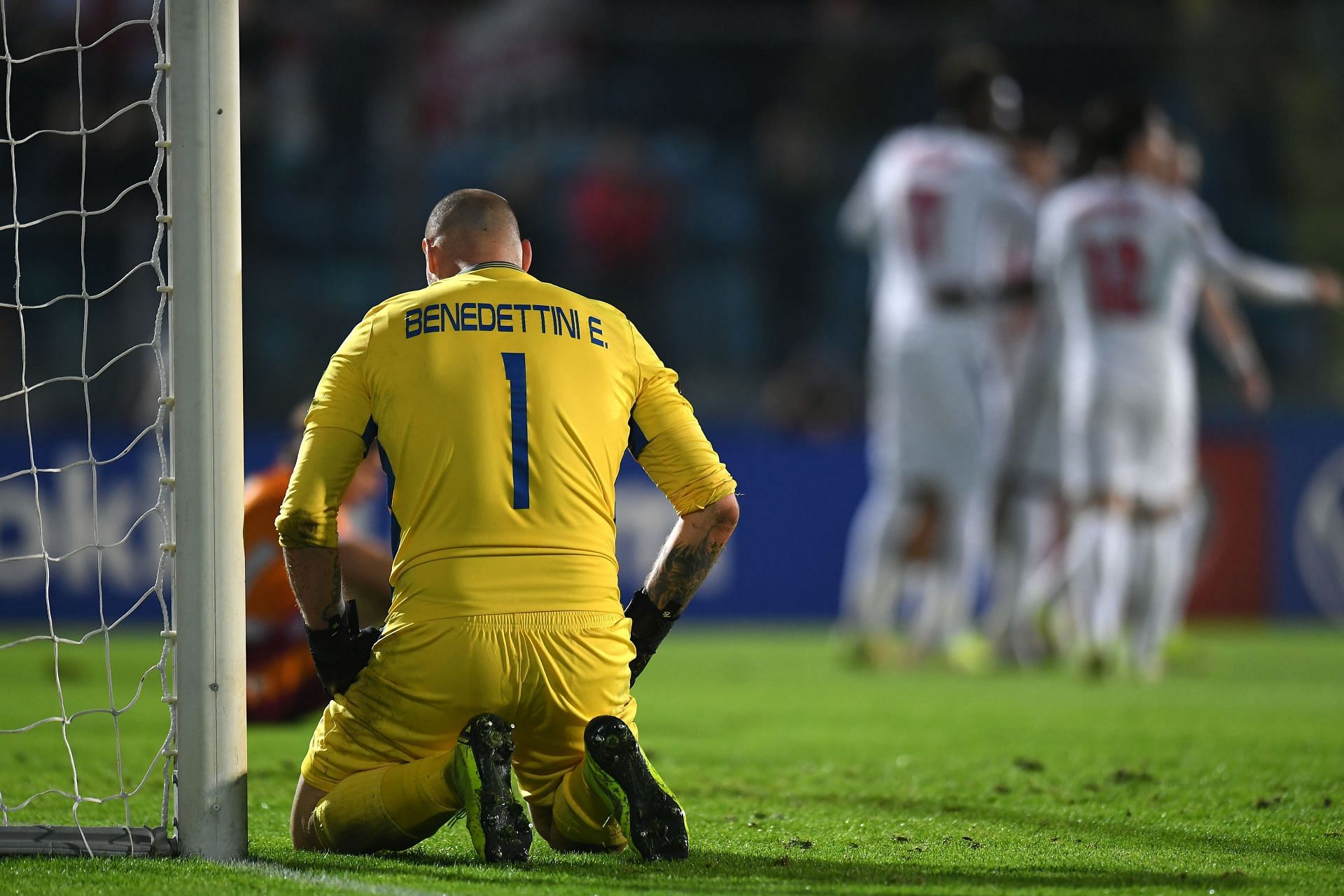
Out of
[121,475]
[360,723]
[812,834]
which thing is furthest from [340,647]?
[121,475]

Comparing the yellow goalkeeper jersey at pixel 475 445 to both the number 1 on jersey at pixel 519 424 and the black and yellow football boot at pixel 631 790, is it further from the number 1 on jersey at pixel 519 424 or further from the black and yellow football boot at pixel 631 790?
the black and yellow football boot at pixel 631 790

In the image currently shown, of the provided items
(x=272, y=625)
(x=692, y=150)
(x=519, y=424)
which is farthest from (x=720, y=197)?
(x=519, y=424)

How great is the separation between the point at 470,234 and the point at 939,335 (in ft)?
19.1

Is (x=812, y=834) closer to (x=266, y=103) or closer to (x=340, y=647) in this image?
(x=340, y=647)

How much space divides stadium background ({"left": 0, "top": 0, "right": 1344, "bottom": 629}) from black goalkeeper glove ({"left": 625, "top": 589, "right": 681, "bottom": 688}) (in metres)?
7.61

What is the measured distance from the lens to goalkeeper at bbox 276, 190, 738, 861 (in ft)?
10.9

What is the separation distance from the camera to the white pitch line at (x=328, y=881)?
298cm

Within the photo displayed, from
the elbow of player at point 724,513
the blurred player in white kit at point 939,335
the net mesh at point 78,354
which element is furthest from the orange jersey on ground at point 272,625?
the blurred player in white kit at point 939,335

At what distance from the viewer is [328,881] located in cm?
312

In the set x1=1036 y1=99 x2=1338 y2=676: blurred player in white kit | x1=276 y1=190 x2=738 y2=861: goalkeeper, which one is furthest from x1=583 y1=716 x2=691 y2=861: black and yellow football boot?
x1=1036 y1=99 x2=1338 y2=676: blurred player in white kit

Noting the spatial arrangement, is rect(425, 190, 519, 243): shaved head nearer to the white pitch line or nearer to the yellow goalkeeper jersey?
the yellow goalkeeper jersey

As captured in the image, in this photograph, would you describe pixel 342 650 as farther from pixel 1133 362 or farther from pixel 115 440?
pixel 115 440

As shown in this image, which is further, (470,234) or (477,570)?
(470,234)

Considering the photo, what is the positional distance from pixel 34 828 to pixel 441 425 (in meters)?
1.16
